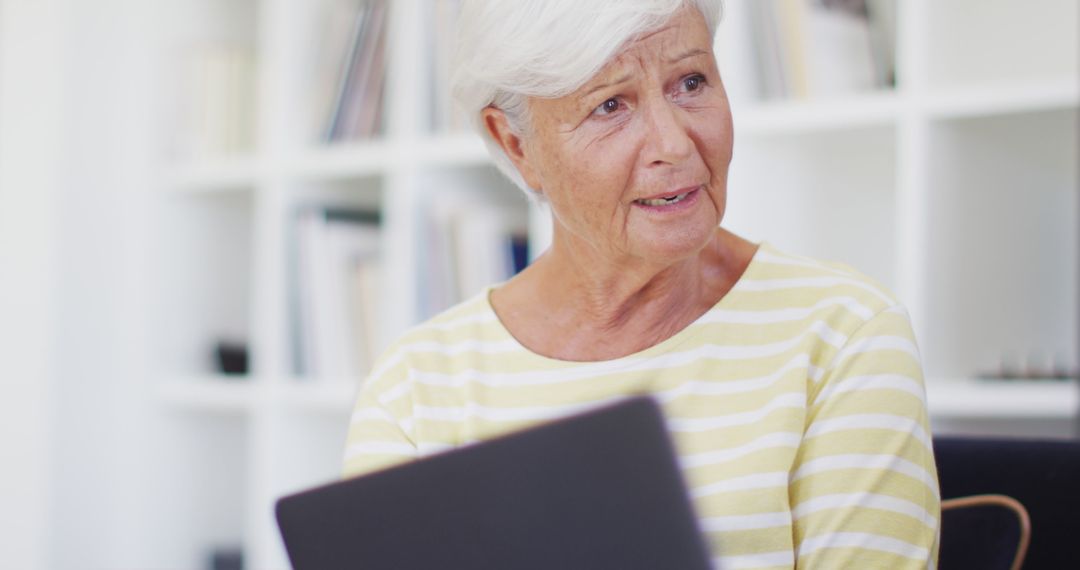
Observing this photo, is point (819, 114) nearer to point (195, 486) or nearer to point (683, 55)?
point (683, 55)

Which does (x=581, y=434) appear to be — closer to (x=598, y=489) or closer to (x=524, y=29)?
(x=598, y=489)

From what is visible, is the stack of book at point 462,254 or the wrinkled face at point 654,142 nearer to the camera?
the wrinkled face at point 654,142

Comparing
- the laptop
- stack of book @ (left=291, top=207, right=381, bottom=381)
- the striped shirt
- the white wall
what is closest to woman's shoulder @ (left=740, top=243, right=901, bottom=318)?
the striped shirt

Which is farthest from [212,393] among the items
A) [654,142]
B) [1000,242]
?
[654,142]

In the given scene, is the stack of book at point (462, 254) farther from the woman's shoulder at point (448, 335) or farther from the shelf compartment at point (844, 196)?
the woman's shoulder at point (448, 335)

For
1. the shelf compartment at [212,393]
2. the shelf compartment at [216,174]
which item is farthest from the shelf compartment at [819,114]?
the shelf compartment at [212,393]

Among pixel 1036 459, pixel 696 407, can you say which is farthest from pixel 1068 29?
pixel 696 407

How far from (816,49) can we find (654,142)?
0.92 metres

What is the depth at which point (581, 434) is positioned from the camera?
652 millimetres

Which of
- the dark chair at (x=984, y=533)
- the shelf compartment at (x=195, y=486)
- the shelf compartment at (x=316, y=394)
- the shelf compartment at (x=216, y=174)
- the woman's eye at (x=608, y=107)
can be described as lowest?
the shelf compartment at (x=195, y=486)

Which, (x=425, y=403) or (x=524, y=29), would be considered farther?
(x=425, y=403)

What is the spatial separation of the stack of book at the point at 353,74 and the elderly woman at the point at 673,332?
1.24 metres

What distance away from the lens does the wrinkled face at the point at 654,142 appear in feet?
3.44

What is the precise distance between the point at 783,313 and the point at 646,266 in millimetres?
149
